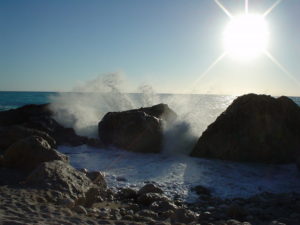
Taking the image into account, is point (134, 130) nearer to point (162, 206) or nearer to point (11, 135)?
point (11, 135)

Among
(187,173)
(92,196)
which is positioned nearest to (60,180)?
(92,196)

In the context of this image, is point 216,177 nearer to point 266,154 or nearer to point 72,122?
point 266,154

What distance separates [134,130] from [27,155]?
15.4 ft

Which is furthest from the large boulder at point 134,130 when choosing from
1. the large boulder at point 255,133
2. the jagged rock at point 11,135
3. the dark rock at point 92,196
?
the dark rock at point 92,196

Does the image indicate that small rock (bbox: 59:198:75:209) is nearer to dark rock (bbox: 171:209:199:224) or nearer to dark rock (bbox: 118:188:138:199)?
dark rock (bbox: 171:209:199:224)

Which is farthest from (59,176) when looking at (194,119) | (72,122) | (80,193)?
(72,122)

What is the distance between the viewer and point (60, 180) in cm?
550

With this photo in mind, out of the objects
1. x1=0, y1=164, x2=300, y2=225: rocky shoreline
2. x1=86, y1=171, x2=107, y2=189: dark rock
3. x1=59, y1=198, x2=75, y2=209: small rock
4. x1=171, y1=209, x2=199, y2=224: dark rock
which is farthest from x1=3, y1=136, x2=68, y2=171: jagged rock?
x1=171, y1=209, x2=199, y2=224: dark rock

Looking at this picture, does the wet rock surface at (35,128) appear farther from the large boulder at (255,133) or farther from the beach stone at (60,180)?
the beach stone at (60,180)

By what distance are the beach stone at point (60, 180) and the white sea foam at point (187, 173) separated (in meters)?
1.52

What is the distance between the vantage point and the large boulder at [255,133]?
9.91 metres

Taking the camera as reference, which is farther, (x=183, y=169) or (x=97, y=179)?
(x=183, y=169)

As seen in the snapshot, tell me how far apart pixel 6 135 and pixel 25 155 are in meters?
2.88

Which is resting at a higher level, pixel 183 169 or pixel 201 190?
pixel 183 169
